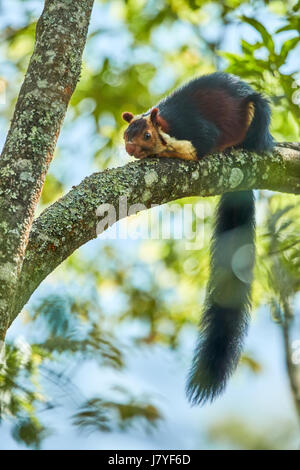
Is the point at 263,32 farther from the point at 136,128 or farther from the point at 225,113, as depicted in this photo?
the point at 136,128

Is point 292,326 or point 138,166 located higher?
point 138,166

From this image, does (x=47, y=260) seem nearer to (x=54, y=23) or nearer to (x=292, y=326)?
(x=54, y=23)

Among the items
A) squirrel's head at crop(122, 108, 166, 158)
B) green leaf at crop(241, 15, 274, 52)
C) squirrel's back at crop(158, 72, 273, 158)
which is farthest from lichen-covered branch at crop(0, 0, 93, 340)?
green leaf at crop(241, 15, 274, 52)

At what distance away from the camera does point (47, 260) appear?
264 centimetres

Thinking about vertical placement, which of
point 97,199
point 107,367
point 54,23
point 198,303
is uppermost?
point 198,303

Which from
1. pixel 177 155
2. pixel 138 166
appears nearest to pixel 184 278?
pixel 177 155

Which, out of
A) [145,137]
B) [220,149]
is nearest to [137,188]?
[145,137]

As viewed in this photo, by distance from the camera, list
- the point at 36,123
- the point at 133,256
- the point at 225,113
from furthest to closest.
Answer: the point at 133,256, the point at 225,113, the point at 36,123

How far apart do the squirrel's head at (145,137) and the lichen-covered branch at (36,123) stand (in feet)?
5.29

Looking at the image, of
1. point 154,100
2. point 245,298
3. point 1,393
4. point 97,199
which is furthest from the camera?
point 154,100

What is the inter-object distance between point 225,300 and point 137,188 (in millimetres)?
1715

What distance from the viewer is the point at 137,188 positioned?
3.17 metres
